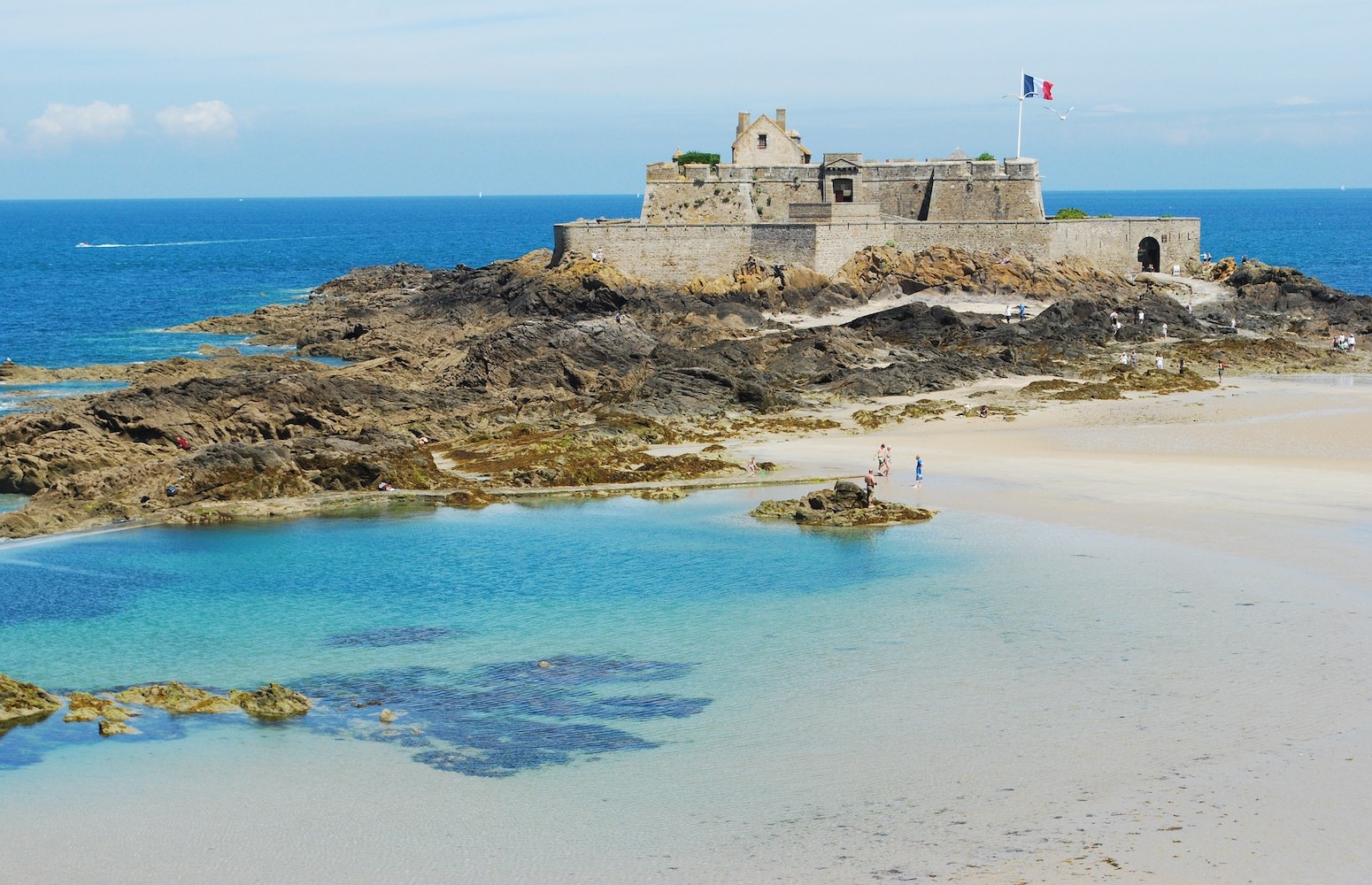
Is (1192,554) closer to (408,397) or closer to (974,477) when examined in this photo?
(974,477)

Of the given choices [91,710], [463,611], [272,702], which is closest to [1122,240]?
[463,611]

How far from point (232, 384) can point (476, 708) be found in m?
17.2

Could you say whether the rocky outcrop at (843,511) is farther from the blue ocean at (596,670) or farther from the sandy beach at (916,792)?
the sandy beach at (916,792)

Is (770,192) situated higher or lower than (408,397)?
higher

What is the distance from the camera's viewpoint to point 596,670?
678 inches

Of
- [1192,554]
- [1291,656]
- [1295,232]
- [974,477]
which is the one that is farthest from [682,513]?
[1295,232]

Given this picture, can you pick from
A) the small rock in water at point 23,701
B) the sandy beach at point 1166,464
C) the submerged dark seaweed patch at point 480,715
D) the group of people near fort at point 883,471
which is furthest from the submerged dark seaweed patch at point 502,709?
the sandy beach at point 1166,464

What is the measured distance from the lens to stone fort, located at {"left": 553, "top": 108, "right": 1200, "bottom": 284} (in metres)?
50.4

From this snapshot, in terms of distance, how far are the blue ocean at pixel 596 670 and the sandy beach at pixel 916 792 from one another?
0.05 meters

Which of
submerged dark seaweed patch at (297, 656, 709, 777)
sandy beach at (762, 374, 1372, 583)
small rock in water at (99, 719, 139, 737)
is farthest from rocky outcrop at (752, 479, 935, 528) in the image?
small rock in water at (99, 719, 139, 737)

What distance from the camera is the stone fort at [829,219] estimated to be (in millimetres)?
50438

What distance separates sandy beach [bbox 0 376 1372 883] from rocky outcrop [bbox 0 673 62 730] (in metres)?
1.58

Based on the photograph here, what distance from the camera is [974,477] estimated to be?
87.8ft

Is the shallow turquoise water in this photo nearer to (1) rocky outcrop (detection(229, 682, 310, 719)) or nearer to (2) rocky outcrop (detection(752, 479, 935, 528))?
(1) rocky outcrop (detection(229, 682, 310, 719))
